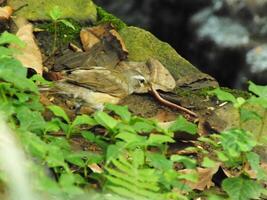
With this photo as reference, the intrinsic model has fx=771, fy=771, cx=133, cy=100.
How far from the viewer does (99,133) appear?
147 inches

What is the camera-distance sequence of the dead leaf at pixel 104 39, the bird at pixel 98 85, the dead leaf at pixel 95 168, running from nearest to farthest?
the dead leaf at pixel 95 168
the bird at pixel 98 85
the dead leaf at pixel 104 39

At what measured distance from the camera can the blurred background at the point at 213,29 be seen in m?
5.66

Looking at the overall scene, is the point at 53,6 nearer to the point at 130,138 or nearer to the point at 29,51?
the point at 29,51

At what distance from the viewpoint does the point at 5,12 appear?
4.77m

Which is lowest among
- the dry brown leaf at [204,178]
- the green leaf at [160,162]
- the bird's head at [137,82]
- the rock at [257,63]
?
the dry brown leaf at [204,178]

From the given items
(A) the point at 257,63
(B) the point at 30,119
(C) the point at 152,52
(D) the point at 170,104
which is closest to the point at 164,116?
(D) the point at 170,104

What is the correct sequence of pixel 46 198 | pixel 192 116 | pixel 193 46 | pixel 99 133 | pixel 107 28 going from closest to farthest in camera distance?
pixel 46 198
pixel 99 133
pixel 192 116
pixel 107 28
pixel 193 46

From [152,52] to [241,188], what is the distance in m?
1.80

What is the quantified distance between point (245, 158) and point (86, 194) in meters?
0.81

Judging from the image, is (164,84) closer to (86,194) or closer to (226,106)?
(226,106)

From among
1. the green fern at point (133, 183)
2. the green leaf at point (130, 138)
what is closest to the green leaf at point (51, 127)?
the green leaf at point (130, 138)

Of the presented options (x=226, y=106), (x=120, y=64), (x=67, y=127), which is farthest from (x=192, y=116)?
(x=67, y=127)

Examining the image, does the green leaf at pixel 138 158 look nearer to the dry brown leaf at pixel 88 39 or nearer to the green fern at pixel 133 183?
the green fern at pixel 133 183

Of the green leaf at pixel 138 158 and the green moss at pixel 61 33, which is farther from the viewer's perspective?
the green moss at pixel 61 33
